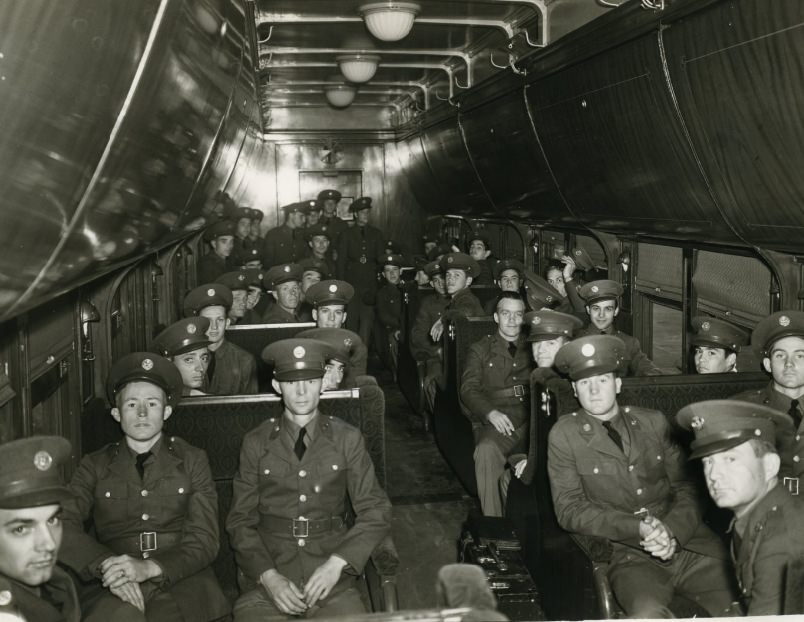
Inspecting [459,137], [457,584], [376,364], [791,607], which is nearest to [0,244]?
[457,584]

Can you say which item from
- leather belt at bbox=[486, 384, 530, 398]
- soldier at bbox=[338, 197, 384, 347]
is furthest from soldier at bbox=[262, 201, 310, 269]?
leather belt at bbox=[486, 384, 530, 398]

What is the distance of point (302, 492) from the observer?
3.13 meters

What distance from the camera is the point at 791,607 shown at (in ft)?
5.67

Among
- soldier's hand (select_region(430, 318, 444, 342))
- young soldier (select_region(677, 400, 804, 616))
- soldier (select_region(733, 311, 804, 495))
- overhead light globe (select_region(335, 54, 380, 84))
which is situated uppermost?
overhead light globe (select_region(335, 54, 380, 84))

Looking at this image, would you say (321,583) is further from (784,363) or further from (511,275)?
(511,275)

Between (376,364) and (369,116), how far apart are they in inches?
179

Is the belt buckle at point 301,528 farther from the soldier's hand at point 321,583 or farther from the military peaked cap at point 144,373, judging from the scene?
the military peaked cap at point 144,373

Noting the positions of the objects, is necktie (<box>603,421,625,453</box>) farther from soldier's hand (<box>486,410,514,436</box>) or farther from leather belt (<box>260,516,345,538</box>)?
soldier's hand (<box>486,410,514,436</box>)

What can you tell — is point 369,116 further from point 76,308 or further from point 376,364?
point 76,308

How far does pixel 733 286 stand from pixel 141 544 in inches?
126

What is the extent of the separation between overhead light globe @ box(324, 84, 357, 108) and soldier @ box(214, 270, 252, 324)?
460 centimetres

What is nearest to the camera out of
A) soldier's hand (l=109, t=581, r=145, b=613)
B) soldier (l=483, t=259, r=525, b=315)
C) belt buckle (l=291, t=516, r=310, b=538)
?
soldier's hand (l=109, t=581, r=145, b=613)

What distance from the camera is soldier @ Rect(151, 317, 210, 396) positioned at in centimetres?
415

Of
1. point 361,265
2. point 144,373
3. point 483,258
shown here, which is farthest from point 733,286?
point 361,265
